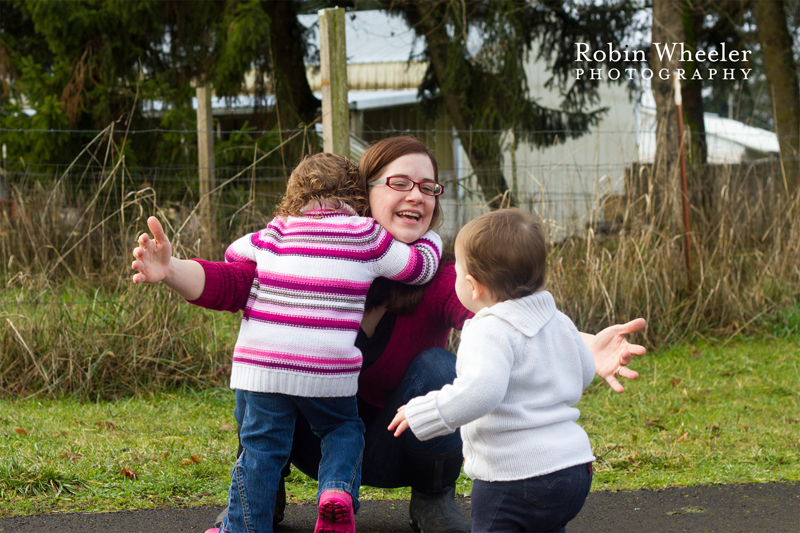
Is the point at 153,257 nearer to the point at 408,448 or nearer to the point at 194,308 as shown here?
the point at 408,448

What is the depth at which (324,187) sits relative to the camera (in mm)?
2361

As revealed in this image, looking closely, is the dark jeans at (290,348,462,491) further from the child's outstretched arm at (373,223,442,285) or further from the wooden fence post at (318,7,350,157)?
the wooden fence post at (318,7,350,157)

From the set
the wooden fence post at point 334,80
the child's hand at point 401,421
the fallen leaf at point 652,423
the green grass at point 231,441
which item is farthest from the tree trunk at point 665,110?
the child's hand at point 401,421

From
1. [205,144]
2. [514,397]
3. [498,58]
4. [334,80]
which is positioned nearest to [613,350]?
[514,397]

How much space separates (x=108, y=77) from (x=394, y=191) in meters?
7.05

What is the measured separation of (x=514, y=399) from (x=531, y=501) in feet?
0.77

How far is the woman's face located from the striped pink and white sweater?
0.30 ft

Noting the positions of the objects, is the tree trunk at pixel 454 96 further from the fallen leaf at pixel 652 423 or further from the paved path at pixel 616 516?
the paved path at pixel 616 516

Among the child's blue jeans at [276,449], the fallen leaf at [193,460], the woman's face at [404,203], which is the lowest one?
the fallen leaf at [193,460]

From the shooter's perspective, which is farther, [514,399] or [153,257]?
[153,257]

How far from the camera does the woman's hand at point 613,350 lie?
1.94 metres

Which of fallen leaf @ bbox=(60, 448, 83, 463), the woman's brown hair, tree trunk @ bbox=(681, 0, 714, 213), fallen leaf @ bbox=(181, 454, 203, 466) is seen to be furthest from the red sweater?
tree trunk @ bbox=(681, 0, 714, 213)

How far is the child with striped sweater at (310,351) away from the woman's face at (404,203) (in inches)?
3.7

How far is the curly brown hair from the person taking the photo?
235 cm
